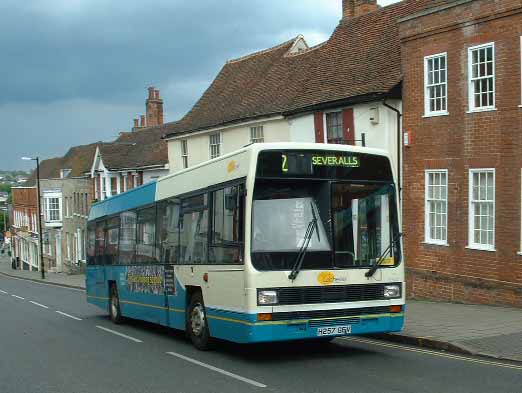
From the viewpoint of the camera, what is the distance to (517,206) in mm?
16906

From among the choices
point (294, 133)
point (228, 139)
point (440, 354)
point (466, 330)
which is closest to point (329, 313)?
point (440, 354)

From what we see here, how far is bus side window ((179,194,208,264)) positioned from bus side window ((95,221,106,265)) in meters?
6.65

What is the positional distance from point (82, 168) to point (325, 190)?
185 ft

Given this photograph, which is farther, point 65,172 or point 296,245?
point 65,172

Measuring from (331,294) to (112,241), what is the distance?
904cm

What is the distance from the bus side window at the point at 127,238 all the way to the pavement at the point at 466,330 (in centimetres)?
594

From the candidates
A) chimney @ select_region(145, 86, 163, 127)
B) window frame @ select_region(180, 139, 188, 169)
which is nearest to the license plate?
window frame @ select_region(180, 139, 188, 169)

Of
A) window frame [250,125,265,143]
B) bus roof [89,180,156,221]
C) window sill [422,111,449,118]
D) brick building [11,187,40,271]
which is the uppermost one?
window frame [250,125,265,143]

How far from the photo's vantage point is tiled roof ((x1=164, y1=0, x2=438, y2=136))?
22.7m

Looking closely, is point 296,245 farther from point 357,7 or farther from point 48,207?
point 48,207

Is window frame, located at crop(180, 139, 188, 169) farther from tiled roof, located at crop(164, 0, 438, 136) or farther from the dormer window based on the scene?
the dormer window

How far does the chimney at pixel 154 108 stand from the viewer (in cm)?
5938

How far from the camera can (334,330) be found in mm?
10344

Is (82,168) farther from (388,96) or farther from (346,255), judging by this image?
(346,255)
